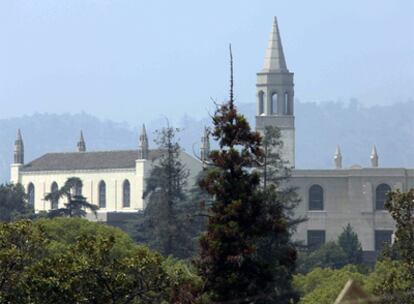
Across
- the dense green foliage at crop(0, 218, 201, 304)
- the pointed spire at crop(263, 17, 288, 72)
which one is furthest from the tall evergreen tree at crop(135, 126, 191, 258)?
the dense green foliage at crop(0, 218, 201, 304)

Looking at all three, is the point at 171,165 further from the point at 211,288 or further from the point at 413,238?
the point at 211,288

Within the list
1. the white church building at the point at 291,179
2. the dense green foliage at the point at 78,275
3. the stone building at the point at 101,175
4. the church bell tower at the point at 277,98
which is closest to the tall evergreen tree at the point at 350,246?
the white church building at the point at 291,179

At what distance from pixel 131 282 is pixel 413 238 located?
6834 millimetres

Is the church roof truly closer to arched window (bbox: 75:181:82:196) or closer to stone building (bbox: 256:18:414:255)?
arched window (bbox: 75:181:82:196)

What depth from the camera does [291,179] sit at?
539ft

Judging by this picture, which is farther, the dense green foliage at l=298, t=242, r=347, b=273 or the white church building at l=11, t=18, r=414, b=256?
the white church building at l=11, t=18, r=414, b=256

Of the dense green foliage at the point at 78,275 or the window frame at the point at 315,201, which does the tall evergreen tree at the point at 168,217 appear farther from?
the dense green foliage at the point at 78,275

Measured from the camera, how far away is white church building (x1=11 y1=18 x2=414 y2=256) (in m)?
164

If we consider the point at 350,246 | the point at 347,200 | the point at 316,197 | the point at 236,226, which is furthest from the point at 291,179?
the point at 236,226

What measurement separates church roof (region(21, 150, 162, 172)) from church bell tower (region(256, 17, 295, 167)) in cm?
1000

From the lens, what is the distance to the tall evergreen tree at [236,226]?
43.4 meters

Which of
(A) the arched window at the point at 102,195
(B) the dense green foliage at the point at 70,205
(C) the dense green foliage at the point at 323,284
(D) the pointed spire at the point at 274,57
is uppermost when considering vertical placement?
(D) the pointed spire at the point at 274,57

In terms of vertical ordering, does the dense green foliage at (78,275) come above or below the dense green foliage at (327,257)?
below

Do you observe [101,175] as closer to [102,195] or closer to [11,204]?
[102,195]
